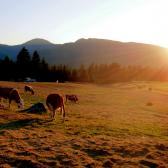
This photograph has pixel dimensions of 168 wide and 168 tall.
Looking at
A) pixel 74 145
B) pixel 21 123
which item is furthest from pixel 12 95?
pixel 74 145

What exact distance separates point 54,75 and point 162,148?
11006 cm

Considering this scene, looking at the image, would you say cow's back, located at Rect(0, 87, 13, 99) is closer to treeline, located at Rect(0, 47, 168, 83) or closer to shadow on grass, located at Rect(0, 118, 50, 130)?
shadow on grass, located at Rect(0, 118, 50, 130)

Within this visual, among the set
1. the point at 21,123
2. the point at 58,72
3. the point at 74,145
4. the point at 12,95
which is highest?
the point at 58,72

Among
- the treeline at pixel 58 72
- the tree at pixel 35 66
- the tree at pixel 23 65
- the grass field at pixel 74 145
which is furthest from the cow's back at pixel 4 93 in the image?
the tree at pixel 35 66

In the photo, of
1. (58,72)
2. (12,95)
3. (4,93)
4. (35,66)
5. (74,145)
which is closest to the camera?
(74,145)

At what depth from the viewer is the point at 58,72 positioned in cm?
13150

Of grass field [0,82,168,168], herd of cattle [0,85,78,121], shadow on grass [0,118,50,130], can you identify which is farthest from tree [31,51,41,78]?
shadow on grass [0,118,50,130]

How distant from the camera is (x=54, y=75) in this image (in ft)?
423

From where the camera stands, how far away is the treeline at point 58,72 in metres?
118

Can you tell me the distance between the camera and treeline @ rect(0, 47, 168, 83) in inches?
4658

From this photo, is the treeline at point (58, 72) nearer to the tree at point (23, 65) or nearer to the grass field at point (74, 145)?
the tree at point (23, 65)

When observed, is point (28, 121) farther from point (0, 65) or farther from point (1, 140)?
point (0, 65)

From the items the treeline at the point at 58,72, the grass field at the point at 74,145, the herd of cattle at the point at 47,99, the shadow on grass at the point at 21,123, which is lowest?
the grass field at the point at 74,145

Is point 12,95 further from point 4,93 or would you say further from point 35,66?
point 35,66
